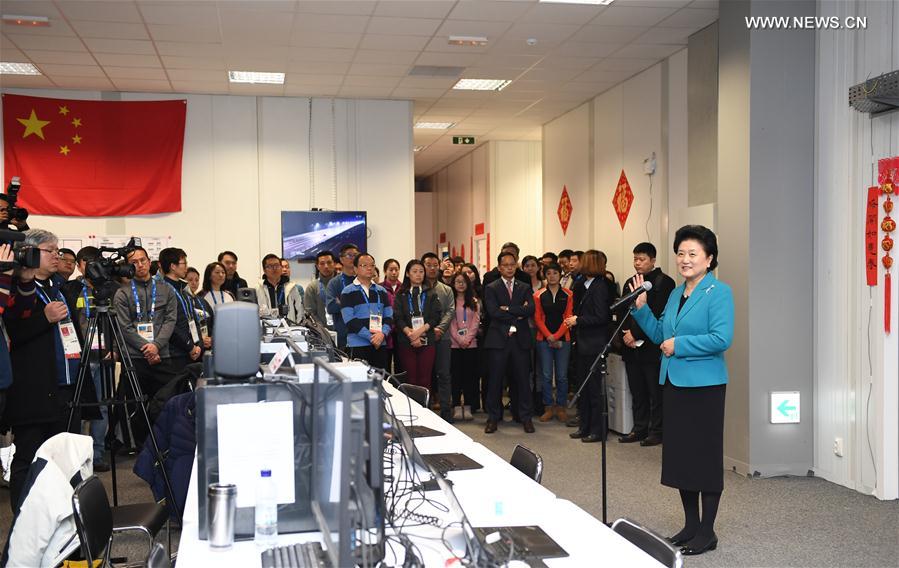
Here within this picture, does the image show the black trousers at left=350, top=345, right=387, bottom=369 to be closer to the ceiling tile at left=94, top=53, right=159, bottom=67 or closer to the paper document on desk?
the ceiling tile at left=94, top=53, right=159, bottom=67

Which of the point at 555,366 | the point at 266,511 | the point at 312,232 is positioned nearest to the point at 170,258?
the point at 312,232

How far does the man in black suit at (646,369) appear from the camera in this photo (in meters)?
6.67

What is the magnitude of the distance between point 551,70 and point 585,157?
1.79 m

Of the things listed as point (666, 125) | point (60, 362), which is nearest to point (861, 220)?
point (666, 125)

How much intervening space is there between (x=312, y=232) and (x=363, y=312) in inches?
107

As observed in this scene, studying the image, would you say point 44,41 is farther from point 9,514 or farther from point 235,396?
point 235,396

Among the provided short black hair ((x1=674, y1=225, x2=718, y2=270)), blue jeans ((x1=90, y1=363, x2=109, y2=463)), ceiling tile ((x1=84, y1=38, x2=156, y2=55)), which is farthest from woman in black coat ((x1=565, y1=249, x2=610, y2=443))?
ceiling tile ((x1=84, y1=38, x2=156, y2=55))

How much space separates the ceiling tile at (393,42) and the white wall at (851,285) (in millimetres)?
3275

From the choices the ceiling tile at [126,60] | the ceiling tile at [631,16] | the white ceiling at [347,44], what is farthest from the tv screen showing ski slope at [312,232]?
the ceiling tile at [631,16]

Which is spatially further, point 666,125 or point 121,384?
point 666,125

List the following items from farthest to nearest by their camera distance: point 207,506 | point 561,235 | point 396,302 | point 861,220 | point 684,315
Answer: point 561,235 → point 396,302 → point 861,220 → point 684,315 → point 207,506

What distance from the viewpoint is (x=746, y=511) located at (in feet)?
15.7

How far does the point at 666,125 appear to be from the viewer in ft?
25.2

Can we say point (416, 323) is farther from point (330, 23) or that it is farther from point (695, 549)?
point (695, 549)
